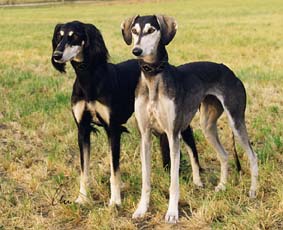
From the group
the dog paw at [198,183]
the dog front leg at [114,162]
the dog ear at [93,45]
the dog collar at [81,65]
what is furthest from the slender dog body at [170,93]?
the dog collar at [81,65]

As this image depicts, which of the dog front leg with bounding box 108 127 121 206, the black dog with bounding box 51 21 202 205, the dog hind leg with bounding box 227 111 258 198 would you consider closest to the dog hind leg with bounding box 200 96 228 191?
the dog hind leg with bounding box 227 111 258 198

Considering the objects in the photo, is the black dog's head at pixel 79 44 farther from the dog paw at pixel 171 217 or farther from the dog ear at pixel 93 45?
the dog paw at pixel 171 217

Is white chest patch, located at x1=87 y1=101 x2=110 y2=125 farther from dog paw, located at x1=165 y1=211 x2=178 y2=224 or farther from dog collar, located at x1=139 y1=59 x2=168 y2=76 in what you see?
→ dog paw, located at x1=165 y1=211 x2=178 y2=224

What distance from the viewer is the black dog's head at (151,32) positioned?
16.4 feet

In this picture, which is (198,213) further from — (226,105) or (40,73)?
(40,73)

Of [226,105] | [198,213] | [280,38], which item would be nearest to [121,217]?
[198,213]

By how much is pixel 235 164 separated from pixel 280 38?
15.7m

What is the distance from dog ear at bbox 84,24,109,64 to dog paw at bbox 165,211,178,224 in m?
1.85

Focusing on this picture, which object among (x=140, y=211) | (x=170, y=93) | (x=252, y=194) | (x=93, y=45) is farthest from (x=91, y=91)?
(x=252, y=194)

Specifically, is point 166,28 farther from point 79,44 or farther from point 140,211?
point 140,211

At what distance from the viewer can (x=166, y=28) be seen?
5.08m

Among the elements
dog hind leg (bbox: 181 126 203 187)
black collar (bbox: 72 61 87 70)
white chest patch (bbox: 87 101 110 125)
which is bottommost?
dog hind leg (bbox: 181 126 203 187)

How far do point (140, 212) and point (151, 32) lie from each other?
183 centimetres

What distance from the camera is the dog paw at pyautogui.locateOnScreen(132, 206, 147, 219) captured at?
539cm
